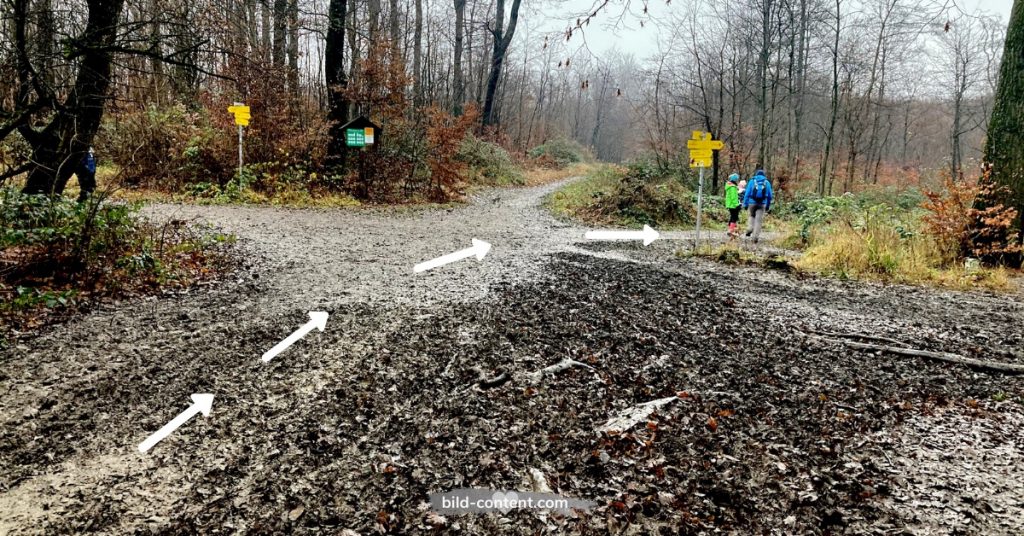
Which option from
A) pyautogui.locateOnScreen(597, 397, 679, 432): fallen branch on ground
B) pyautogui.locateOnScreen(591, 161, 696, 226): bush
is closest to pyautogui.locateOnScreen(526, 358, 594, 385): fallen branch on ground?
pyautogui.locateOnScreen(597, 397, 679, 432): fallen branch on ground

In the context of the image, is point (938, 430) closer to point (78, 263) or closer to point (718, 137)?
point (78, 263)

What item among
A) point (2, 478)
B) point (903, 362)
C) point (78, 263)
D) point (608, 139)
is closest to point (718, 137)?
point (903, 362)

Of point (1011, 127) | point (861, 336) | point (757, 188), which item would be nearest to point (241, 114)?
point (757, 188)

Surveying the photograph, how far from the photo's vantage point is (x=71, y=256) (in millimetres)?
4992

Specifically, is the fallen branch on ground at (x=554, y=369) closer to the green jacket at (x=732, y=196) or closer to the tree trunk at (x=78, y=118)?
the tree trunk at (x=78, y=118)

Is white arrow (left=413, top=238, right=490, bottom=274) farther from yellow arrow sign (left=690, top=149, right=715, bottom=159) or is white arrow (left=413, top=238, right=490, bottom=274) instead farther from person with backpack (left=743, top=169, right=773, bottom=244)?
person with backpack (left=743, top=169, right=773, bottom=244)

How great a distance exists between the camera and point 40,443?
8.85 ft

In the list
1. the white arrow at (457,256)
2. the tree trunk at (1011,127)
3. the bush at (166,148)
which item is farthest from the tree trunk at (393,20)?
the tree trunk at (1011,127)

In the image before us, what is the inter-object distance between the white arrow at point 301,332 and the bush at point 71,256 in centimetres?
197

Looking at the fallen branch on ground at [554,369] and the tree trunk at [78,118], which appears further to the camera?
the tree trunk at [78,118]

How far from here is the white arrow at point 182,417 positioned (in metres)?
2.77

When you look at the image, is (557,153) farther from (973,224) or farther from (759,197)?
(973,224)

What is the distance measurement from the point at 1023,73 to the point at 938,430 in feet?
25.0

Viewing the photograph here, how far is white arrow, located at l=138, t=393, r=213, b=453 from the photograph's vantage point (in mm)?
2770
